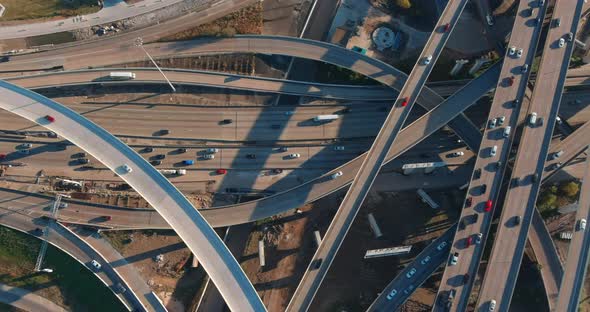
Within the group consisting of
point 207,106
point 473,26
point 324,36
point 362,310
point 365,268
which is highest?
point 473,26

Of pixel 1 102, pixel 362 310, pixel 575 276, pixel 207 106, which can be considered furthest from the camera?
pixel 207 106

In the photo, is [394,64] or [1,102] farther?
[394,64]

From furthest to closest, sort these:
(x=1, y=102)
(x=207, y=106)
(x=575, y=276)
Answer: (x=207, y=106) → (x=1, y=102) → (x=575, y=276)

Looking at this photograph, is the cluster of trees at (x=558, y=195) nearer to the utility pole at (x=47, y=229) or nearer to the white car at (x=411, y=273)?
the white car at (x=411, y=273)

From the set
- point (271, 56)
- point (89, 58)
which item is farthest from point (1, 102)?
point (271, 56)

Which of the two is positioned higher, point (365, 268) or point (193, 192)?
point (193, 192)

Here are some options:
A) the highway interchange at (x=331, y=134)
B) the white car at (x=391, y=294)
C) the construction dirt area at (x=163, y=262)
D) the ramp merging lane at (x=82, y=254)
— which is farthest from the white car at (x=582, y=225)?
the ramp merging lane at (x=82, y=254)

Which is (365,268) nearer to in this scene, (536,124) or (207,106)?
(536,124)
